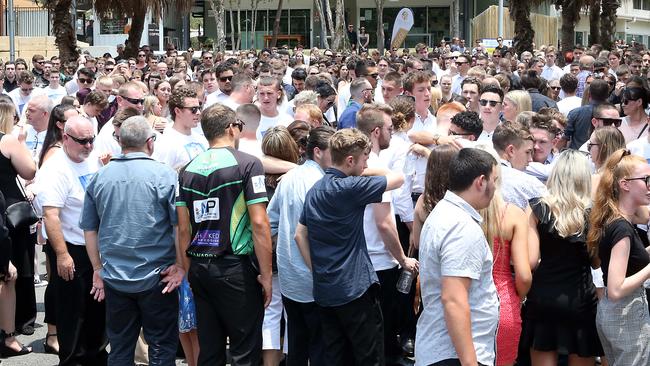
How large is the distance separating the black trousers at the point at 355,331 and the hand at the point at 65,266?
208cm

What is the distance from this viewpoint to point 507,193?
19.6ft

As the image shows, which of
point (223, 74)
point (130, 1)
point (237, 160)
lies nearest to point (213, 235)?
point (237, 160)

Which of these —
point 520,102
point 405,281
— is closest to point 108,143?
point 405,281

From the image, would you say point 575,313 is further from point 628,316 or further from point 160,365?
point 160,365

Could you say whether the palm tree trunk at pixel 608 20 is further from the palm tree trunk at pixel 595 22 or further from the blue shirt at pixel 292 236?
the blue shirt at pixel 292 236

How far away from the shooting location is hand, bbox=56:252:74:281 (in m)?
6.63

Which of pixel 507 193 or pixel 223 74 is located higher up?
pixel 223 74

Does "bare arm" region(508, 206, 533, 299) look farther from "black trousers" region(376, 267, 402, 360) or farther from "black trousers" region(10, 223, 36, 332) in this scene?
"black trousers" region(10, 223, 36, 332)

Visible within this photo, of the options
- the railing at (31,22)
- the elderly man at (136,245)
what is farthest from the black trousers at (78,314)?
the railing at (31,22)

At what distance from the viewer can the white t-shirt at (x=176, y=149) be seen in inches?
290

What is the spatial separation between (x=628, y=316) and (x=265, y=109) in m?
4.83

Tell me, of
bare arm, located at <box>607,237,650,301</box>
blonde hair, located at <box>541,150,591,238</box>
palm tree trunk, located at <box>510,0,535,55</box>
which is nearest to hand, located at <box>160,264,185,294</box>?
blonde hair, located at <box>541,150,591,238</box>

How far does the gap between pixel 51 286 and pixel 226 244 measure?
8.12ft

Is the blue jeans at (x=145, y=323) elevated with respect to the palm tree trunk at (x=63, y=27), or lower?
lower
